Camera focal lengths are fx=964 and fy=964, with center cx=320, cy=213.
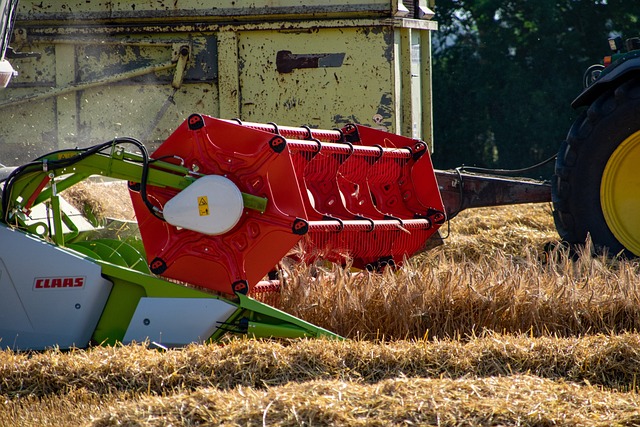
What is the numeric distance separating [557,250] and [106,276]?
98.9 inches

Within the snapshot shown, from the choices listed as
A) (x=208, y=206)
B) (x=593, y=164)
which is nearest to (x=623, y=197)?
(x=593, y=164)

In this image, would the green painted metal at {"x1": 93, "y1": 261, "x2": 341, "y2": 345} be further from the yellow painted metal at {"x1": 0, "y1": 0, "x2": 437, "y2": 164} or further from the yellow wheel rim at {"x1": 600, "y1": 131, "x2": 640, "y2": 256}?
the yellow painted metal at {"x1": 0, "y1": 0, "x2": 437, "y2": 164}

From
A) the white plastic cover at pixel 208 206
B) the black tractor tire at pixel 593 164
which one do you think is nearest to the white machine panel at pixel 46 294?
the white plastic cover at pixel 208 206

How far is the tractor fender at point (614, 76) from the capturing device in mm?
5074

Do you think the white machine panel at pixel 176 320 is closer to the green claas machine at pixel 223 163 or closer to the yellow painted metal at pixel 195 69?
the green claas machine at pixel 223 163

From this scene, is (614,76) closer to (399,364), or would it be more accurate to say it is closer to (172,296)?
(399,364)

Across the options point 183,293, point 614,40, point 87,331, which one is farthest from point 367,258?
point 614,40

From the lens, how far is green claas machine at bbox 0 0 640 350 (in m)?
4.33

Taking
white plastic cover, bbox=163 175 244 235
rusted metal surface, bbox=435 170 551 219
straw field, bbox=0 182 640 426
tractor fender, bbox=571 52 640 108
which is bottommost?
straw field, bbox=0 182 640 426

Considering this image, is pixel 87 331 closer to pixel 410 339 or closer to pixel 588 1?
pixel 410 339

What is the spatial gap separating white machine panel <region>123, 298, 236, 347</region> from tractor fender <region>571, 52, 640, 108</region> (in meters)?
2.35

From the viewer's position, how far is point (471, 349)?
3.82m

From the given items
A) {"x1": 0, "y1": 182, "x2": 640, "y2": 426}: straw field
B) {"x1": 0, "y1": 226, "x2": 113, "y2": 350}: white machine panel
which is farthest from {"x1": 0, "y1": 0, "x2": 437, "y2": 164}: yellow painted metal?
{"x1": 0, "y1": 226, "x2": 113, "y2": 350}: white machine panel

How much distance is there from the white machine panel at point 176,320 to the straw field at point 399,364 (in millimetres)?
214
